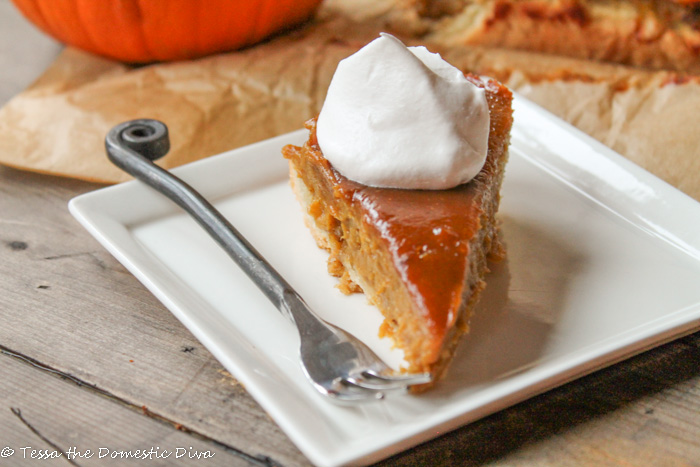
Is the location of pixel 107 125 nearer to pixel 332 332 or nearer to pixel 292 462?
pixel 332 332

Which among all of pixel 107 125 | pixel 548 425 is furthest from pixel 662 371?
pixel 107 125

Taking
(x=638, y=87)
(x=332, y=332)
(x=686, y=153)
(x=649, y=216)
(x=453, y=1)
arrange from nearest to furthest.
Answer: (x=332, y=332)
(x=649, y=216)
(x=686, y=153)
(x=638, y=87)
(x=453, y=1)

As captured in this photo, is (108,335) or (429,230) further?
(108,335)

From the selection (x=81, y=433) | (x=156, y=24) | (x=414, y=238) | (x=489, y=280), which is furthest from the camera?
(x=156, y=24)

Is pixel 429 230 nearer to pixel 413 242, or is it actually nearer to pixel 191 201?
pixel 413 242

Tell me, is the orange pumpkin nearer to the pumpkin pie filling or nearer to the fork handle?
the fork handle

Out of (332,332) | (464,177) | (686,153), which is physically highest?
(464,177)

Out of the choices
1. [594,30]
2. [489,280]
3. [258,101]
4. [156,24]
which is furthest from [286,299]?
[594,30]
